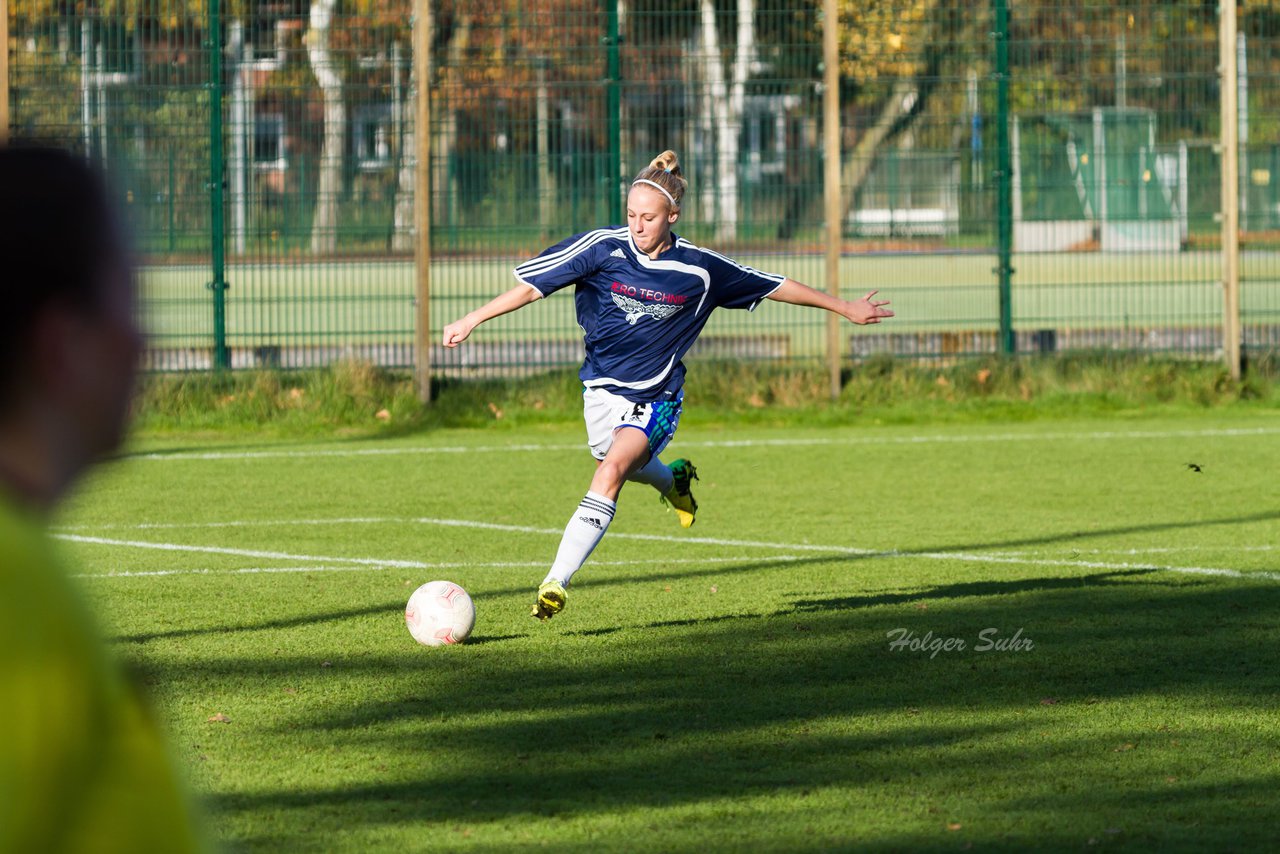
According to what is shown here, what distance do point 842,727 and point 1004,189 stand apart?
1134cm

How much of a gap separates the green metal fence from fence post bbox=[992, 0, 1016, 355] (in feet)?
0.10

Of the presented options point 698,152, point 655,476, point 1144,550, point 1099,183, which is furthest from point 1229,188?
point 655,476

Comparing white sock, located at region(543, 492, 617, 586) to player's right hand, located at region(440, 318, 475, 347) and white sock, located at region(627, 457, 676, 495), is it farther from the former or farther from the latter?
player's right hand, located at region(440, 318, 475, 347)

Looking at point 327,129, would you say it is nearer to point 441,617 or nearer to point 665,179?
point 665,179

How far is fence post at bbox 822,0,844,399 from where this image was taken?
1521 cm

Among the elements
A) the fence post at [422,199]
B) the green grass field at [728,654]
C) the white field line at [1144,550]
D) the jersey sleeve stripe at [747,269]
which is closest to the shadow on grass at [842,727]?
the green grass field at [728,654]

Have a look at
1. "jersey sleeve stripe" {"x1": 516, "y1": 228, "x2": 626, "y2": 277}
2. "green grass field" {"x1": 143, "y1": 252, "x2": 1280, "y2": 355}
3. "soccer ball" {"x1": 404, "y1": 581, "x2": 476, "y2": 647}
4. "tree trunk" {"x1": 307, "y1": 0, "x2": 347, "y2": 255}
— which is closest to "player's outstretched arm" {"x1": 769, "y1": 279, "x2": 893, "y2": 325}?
"jersey sleeve stripe" {"x1": 516, "y1": 228, "x2": 626, "y2": 277}

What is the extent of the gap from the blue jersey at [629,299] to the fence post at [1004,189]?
866cm

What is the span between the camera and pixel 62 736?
1.21m

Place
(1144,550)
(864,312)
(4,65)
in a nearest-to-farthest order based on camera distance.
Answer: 1. (864,312)
2. (1144,550)
3. (4,65)

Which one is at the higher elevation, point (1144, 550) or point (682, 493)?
point (682, 493)

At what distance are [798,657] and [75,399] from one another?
17.9ft

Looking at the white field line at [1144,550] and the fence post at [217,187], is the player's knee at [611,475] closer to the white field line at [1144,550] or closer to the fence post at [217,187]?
the white field line at [1144,550]

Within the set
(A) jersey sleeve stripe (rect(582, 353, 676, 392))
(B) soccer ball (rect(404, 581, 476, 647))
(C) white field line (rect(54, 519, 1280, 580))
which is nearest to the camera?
(B) soccer ball (rect(404, 581, 476, 647))
